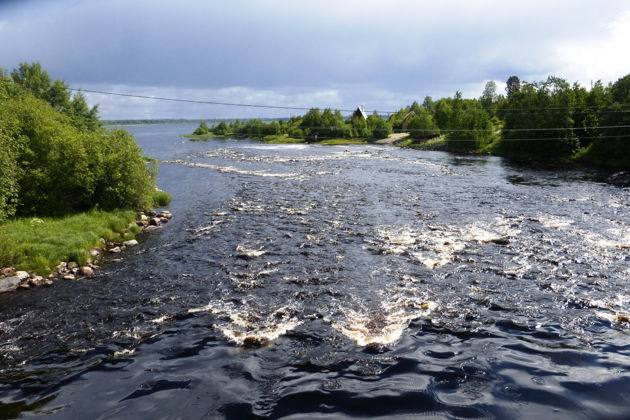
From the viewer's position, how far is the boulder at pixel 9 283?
20.1m

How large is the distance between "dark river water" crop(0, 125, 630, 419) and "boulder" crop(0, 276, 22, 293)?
0.80 m

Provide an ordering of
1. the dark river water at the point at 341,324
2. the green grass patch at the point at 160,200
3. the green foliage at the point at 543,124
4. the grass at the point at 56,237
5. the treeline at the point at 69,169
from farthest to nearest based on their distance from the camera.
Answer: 1. the green foliage at the point at 543,124
2. the green grass patch at the point at 160,200
3. the treeline at the point at 69,169
4. the grass at the point at 56,237
5. the dark river water at the point at 341,324

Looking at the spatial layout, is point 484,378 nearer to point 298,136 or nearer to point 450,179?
point 450,179

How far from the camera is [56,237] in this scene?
2544 centimetres

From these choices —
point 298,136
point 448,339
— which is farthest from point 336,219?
point 298,136

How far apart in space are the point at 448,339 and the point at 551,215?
2300 cm

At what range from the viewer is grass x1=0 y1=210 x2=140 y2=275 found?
2228 cm

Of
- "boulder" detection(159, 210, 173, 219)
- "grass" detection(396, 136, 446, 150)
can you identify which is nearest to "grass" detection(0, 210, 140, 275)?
"boulder" detection(159, 210, 173, 219)

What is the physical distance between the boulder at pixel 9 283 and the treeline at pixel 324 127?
114657 millimetres

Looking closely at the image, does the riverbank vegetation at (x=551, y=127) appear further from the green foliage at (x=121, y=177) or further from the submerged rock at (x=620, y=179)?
the green foliage at (x=121, y=177)

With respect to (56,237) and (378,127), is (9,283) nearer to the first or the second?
(56,237)

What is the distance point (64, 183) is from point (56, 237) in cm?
720

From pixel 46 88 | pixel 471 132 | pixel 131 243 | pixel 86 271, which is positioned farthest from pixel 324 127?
pixel 86 271

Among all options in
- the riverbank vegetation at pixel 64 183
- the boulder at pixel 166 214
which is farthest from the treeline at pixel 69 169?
the boulder at pixel 166 214
